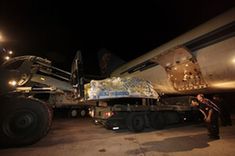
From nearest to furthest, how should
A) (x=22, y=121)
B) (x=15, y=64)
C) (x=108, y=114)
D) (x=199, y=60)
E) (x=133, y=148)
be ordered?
(x=133, y=148) < (x=22, y=121) < (x=199, y=60) < (x=15, y=64) < (x=108, y=114)

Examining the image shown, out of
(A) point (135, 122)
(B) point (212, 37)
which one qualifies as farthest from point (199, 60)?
(A) point (135, 122)

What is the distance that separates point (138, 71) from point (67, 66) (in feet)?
59.4

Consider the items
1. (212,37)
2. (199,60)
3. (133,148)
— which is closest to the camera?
(133,148)

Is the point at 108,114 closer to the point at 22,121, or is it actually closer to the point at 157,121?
the point at 157,121

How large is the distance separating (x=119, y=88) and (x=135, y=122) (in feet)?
5.37

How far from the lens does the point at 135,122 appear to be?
809 cm

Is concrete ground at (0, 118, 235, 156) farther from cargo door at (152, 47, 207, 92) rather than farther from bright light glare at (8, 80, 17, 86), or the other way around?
cargo door at (152, 47, 207, 92)

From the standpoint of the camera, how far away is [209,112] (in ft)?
20.9

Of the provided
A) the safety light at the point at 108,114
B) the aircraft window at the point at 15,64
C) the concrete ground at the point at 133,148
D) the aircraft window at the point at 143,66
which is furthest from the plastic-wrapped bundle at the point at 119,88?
the aircraft window at the point at 15,64

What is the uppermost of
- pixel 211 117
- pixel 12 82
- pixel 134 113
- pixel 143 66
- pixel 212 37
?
pixel 212 37

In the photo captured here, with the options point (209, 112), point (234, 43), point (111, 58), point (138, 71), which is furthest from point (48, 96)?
point (234, 43)

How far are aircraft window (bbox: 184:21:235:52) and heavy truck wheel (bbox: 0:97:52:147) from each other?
574 cm

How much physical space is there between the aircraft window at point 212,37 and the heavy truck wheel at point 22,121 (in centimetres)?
574

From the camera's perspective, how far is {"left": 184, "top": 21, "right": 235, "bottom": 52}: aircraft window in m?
5.63
